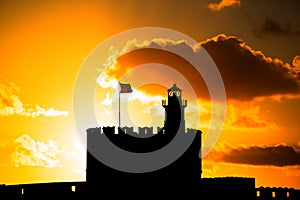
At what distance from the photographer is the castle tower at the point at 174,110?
216ft

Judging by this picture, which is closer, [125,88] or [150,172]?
[150,172]

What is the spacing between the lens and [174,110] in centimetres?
6738

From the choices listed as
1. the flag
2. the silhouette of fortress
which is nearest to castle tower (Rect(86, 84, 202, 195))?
the silhouette of fortress

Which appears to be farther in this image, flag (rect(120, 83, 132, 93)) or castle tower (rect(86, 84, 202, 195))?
flag (rect(120, 83, 132, 93))

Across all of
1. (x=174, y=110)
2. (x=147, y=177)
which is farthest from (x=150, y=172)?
(x=174, y=110)

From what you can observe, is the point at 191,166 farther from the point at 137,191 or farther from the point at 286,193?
the point at 286,193

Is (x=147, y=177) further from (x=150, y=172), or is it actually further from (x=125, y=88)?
(x=125, y=88)

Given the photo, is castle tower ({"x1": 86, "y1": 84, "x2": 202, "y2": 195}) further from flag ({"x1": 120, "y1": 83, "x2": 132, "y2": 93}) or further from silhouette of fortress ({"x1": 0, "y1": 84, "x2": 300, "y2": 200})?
flag ({"x1": 120, "y1": 83, "x2": 132, "y2": 93})

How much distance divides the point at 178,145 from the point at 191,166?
6.59 feet

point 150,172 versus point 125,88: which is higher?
point 125,88

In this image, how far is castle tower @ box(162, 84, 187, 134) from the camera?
65875 mm

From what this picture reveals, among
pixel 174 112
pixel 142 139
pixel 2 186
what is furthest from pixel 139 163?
pixel 2 186

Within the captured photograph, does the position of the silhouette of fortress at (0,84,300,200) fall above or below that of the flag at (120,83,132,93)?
below

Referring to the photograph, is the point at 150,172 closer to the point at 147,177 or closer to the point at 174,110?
the point at 147,177
